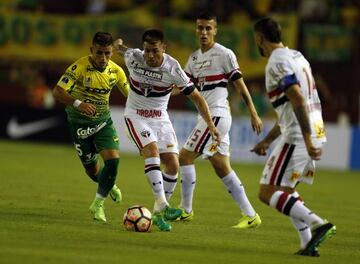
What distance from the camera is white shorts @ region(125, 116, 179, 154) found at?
11352 mm

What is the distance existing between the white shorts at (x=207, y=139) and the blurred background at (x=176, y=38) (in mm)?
14570

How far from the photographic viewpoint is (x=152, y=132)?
451 inches

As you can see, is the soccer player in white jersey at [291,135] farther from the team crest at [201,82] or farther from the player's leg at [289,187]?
the team crest at [201,82]

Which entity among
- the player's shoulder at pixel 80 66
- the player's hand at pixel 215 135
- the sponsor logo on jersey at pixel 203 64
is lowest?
the player's hand at pixel 215 135

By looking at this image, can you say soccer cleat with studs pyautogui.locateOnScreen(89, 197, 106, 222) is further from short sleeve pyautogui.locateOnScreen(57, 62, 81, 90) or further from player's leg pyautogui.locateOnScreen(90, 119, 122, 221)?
short sleeve pyautogui.locateOnScreen(57, 62, 81, 90)

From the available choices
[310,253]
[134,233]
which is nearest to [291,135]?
[310,253]

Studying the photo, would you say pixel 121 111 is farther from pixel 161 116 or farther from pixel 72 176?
pixel 161 116

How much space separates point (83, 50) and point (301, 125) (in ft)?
65.8

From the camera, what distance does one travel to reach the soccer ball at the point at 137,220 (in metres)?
10.4

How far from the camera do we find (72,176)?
59.9ft

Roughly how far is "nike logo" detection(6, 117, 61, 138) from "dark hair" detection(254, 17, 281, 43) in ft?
61.0

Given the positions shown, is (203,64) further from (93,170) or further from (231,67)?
(93,170)

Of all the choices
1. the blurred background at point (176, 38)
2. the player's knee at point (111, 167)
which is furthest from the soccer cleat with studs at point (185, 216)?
the blurred background at point (176, 38)

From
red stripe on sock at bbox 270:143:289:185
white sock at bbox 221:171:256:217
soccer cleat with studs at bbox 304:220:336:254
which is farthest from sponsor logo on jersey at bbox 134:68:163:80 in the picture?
soccer cleat with studs at bbox 304:220:336:254
